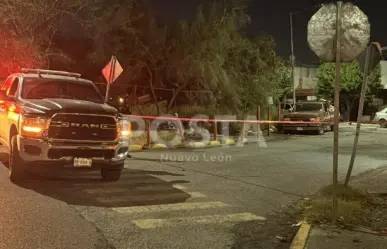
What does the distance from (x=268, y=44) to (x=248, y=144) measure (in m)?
9.46

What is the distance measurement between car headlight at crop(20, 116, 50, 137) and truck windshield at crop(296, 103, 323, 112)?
20376 millimetres

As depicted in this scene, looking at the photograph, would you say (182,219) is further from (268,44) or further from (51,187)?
(268,44)

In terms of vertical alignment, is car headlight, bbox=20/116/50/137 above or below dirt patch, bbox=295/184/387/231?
above

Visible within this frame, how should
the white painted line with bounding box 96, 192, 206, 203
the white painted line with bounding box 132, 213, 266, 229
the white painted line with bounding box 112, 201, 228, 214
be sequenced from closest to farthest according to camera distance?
the white painted line with bounding box 132, 213, 266, 229
the white painted line with bounding box 112, 201, 228, 214
the white painted line with bounding box 96, 192, 206, 203

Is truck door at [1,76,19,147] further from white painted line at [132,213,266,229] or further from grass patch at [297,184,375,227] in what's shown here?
grass patch at [297,184,375,227]

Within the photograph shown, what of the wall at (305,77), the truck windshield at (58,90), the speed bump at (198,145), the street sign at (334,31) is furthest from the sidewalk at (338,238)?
the wall at (305,77)

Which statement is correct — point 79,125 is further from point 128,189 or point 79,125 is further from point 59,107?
point 128,189

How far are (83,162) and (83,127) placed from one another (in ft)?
2.02

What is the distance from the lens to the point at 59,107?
8.84m

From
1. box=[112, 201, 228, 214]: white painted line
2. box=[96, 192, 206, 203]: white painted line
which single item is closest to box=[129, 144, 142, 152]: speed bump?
box=[96, 192, 206, 203]: white painted line

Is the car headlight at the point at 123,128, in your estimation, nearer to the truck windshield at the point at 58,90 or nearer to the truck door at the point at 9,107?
the truck windshield at the point at 58,90

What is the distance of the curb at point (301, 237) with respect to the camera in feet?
19.2

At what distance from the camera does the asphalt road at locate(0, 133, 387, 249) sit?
6109 mm

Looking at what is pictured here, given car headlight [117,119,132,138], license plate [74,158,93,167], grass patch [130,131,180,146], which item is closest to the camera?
license plate [74,158,93,167]
